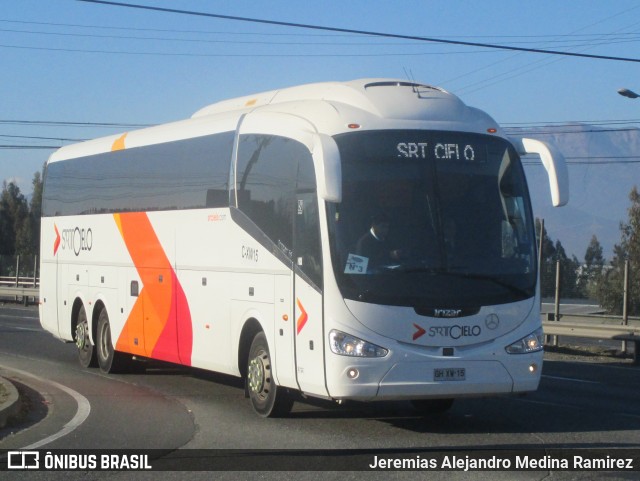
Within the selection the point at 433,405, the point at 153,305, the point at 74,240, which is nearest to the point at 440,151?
the point at 433,405

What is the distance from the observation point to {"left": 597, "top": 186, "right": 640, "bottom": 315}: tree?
Answer: 4794cm

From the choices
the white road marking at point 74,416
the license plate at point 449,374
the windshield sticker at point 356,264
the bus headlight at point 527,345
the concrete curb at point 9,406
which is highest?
the windshield sticker at point 356,264

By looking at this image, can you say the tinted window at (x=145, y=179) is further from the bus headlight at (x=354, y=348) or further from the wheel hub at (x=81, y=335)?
the bus headlight at (x=354, y=348)

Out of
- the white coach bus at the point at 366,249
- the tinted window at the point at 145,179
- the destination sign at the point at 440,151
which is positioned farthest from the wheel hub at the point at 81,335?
the destination sign at the point at 440,151

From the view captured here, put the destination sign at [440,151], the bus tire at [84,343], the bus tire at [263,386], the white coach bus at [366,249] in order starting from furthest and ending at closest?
the bus tire at [84,343] → the bus tire at [263,386] → the destination sign at [440,151] → the white coach bus at [366,249]

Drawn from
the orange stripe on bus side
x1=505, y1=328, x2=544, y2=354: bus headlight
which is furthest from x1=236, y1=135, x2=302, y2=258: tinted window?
x1=505, y1=328, x2=544, y2=354: bus headlight

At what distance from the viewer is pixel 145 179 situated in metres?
16.0

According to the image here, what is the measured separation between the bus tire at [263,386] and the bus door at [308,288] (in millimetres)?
871

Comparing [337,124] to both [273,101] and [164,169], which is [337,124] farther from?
[164,169]

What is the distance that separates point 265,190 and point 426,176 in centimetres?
212

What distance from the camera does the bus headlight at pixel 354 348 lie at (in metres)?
10.5

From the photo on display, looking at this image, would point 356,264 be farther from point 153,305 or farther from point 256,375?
point 153,305

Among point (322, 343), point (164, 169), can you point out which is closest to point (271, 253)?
point (322, 343)

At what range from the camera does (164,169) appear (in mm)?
15406
